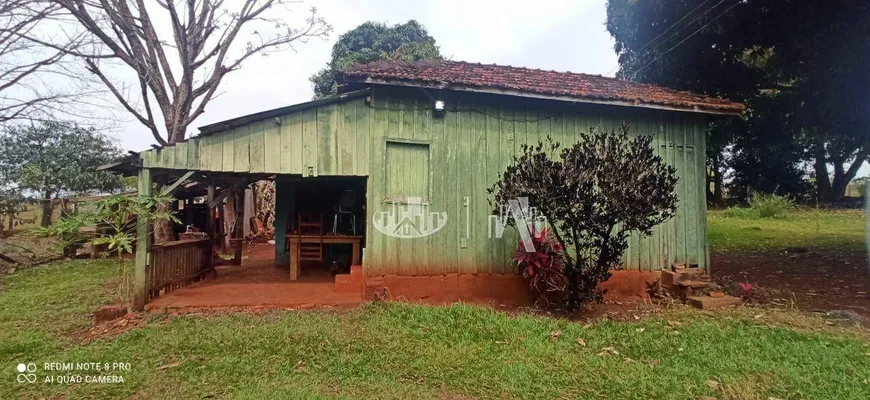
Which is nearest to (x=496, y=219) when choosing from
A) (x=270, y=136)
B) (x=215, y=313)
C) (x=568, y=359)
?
(x=568, y=359)

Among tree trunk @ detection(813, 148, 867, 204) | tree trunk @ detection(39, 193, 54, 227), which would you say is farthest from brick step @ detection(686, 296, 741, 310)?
tree trunk @ detection(813, 148, 867, 204)

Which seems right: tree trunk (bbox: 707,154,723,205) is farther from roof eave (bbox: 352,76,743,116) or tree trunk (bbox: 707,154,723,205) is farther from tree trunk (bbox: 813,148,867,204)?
roof eave (bbox: 352,76,743,116)

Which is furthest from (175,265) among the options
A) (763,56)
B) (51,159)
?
(763,56)

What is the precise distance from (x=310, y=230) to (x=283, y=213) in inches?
89.9

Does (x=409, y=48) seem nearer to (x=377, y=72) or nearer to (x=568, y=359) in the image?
(x=377, y=72)

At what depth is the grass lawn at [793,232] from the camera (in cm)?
1190

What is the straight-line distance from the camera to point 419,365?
4.33m

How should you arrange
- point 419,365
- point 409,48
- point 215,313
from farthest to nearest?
1. point 409,48
2. point 215,313
3. point 419,365

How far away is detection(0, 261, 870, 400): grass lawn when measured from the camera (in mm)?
3859

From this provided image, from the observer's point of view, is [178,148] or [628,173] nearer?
[628,173]

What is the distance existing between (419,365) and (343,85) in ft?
13.7

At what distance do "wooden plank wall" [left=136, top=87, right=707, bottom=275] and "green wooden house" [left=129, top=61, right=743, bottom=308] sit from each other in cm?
2

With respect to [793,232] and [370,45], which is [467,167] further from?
[370,45]

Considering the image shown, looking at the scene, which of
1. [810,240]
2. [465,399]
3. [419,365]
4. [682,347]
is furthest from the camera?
[810,240]
